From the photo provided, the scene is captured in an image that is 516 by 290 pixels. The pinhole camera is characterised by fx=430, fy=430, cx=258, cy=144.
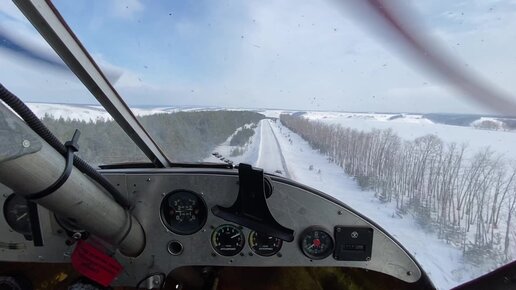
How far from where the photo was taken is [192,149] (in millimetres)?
1950

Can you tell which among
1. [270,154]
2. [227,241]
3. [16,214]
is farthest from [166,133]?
[16,214]

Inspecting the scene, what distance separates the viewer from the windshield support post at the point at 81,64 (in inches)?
46.9

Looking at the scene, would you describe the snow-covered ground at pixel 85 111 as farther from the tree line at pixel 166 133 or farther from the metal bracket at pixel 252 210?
the metal bracket at pixel 252 210

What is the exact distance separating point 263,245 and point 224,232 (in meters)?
0.19

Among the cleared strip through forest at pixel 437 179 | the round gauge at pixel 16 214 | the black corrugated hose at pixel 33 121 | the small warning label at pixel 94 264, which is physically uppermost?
the black corrugated hose at pixel 33 121

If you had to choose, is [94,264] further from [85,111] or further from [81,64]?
[81,64]

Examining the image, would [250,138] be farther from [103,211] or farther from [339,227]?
[103,211]

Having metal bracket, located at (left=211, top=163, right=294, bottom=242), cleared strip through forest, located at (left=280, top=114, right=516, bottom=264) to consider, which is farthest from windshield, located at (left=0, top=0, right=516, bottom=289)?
metal bracket, located at (left=211, top=163, right=294, bottom=242)

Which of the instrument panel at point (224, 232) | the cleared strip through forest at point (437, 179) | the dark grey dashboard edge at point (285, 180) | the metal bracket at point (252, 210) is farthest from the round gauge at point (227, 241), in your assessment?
the cleared strip through forest at point (437, 179)

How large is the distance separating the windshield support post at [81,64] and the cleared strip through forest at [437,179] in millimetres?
625

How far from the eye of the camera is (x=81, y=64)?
1.40 metres

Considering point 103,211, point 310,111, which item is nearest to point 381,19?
point 310,111

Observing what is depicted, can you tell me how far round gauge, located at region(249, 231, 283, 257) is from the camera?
6.49 feet

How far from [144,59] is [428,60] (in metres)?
0.90
